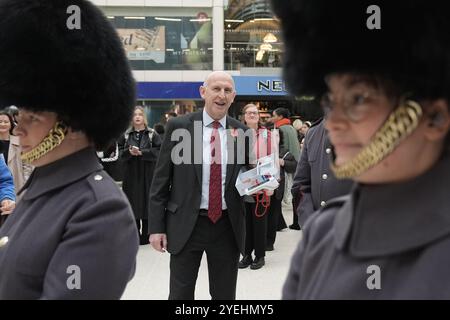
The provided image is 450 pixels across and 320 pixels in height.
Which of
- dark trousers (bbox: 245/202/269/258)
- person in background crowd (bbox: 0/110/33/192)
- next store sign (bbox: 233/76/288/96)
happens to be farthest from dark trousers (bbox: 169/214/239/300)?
next store sign (bbox: 233/76/288/96)

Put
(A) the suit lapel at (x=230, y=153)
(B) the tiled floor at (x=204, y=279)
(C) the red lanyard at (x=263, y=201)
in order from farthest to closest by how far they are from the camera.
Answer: (C) the red lanyard at (x=263, y=201) → (B) the tiled floor at (x=204, y=279) → (A) the suit lapel at (x=230, y=153)

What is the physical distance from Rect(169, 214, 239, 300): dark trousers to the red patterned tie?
54mm

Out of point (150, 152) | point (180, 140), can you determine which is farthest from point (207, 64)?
point (180, 140)

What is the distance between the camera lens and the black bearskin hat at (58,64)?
161cm

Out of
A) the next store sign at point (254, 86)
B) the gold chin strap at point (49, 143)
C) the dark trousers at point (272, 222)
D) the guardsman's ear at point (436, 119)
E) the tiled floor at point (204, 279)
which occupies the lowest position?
the tiled floor at point (204, 279)

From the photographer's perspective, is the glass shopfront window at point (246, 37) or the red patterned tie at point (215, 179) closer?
the red patterned tie at point (215, 179)

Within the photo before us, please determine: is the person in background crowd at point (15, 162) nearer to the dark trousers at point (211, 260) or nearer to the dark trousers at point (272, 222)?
the dark trousers at point (211, 260)

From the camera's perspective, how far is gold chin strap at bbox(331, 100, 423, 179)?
0.95 metres

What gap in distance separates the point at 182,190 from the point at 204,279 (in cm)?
161

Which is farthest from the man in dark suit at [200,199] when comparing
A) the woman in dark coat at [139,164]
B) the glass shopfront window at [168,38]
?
the glass shopfront window at [168,38]

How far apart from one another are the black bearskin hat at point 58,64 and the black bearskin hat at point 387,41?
0.80m

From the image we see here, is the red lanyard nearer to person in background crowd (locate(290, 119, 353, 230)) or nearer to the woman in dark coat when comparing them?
person in background crowd (locate(290, 119, 353, 230))
